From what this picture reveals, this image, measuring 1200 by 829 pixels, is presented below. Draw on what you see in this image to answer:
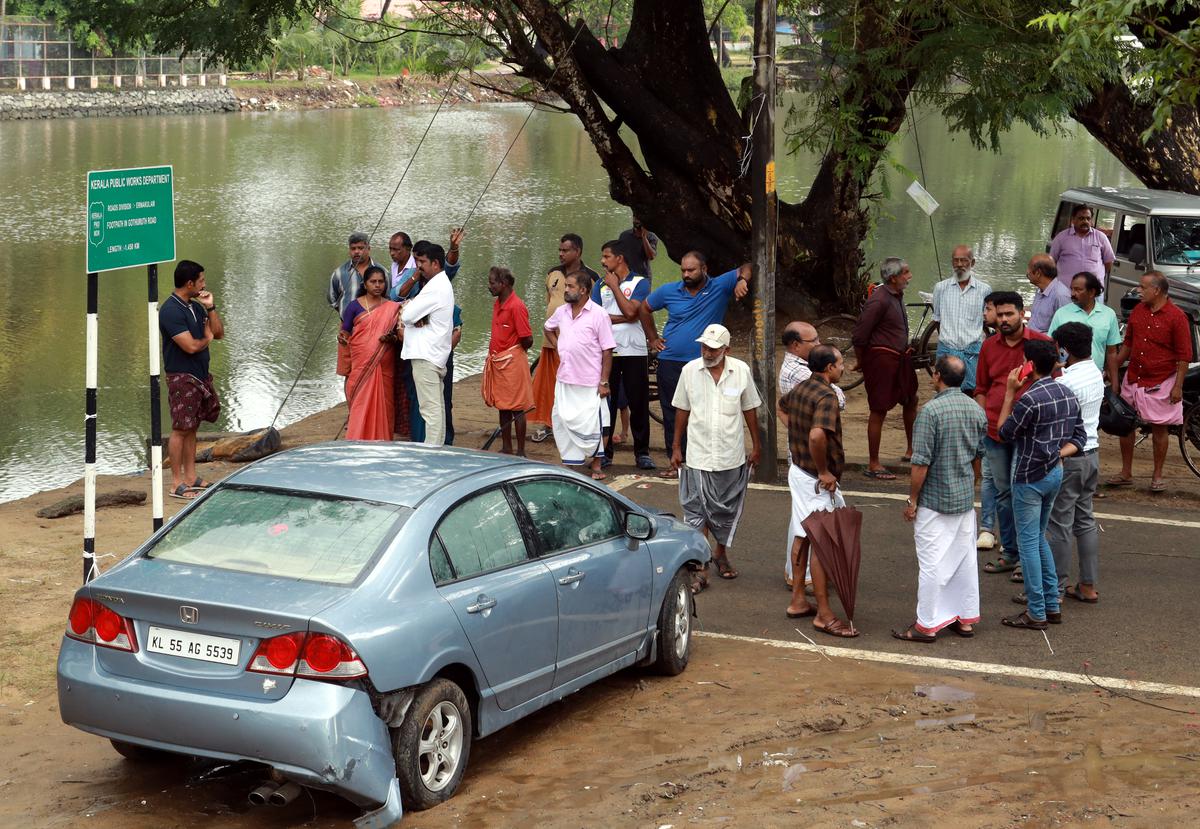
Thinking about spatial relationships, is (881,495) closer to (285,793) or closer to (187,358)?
(187,358)

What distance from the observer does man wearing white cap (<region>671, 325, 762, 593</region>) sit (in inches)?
358

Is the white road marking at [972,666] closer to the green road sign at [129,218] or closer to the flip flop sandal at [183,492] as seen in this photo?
the green road sign at [129,218]

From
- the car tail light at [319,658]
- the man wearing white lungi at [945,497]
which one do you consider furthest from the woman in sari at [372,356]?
the car tail light at [319,658]

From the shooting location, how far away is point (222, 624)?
5.53m

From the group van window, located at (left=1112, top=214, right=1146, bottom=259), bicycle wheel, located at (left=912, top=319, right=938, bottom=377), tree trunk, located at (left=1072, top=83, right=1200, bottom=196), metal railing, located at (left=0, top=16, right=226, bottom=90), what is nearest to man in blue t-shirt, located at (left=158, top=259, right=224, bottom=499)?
bicycle wheel, located at (left=912, top=319, right=938, bottom=377)

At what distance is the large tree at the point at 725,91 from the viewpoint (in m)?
16.3

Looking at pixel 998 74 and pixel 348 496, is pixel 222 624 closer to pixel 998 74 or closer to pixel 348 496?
pixel 348 496

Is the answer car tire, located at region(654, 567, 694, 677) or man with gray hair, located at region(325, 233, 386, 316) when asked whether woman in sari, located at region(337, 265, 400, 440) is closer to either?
man with gray hair, located at region(325, 233, 386, 316)

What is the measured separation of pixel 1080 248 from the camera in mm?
15266

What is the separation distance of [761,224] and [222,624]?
7261 millimetres

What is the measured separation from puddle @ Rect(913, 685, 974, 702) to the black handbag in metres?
4.92

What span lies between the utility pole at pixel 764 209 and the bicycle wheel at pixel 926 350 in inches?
147

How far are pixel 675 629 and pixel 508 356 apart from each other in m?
5.03

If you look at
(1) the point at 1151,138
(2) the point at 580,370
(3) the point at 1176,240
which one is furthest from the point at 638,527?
(1) the point at 1151,138
